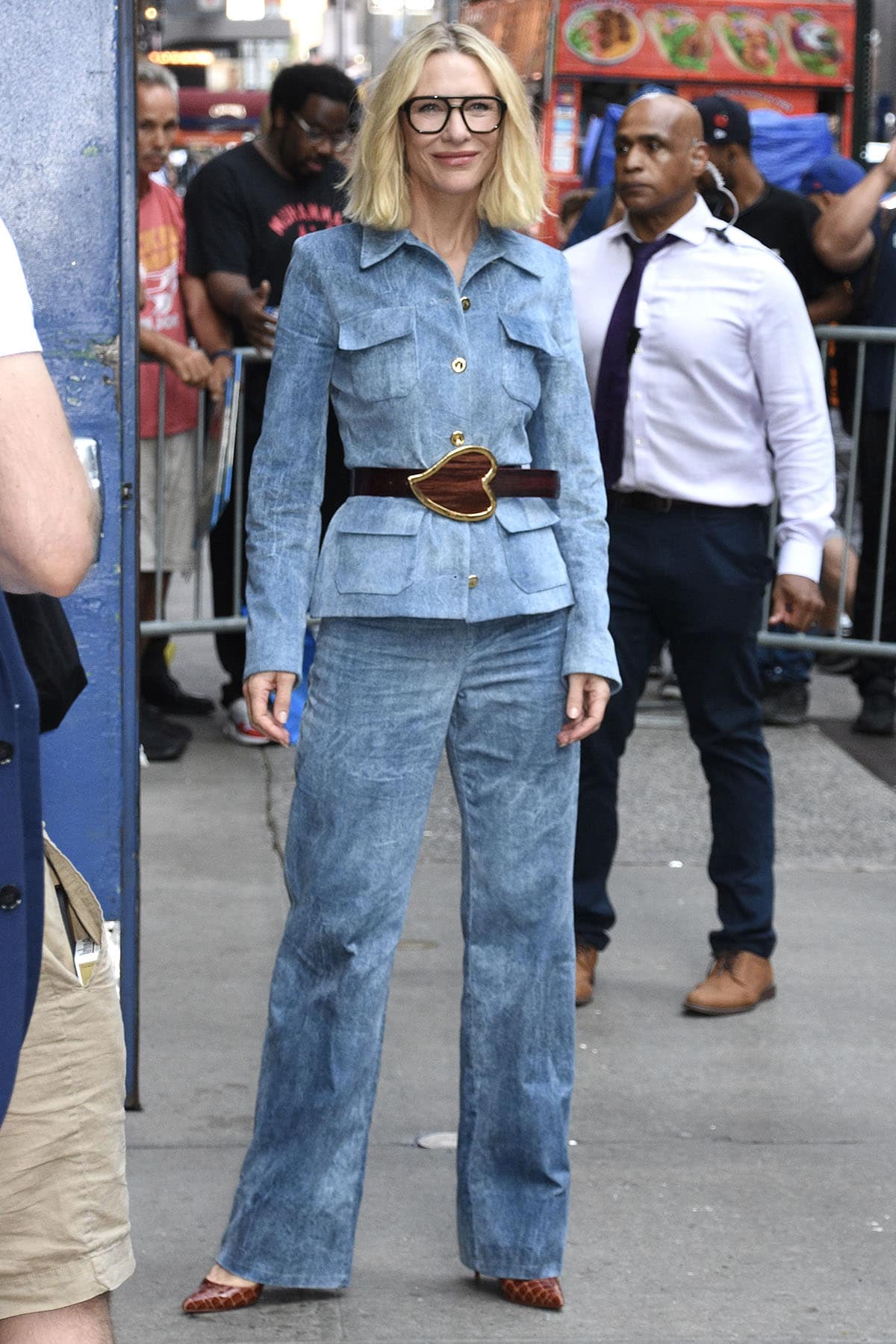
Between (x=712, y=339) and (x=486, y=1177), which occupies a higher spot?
(x=712, y=339)

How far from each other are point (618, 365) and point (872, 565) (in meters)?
3.34

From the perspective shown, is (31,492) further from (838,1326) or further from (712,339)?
(712,339)

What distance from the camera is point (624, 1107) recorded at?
Answer: 4.02 m

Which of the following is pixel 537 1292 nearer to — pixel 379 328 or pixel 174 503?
pixel 379 328

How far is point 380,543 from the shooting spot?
119 inches

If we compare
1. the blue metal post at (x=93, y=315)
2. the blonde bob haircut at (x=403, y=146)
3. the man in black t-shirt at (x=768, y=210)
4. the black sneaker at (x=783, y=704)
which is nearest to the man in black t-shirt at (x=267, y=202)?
the man in black t-shirt at (x=768, y=210)

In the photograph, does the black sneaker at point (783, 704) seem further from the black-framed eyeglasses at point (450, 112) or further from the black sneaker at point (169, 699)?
the black-framed eyeglasses at point (450, 112)

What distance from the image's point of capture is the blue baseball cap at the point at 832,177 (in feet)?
25.9

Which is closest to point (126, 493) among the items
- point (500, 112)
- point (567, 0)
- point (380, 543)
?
point (380, 543)

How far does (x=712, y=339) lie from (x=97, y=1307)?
2.83 meters

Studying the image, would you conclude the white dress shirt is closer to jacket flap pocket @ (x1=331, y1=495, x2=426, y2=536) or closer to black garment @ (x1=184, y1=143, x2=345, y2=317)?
jacket flap pocket @ (x1=331, y1=495, x2=426, y2=536)

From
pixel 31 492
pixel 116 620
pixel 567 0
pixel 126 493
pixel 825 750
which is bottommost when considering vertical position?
pixel 825 750

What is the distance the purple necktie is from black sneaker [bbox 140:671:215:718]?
338 centimetres

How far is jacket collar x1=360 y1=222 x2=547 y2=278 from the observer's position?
3.01 m
